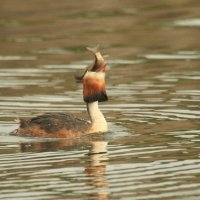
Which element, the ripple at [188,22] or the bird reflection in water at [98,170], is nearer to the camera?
the bird reflection in water at [98,170]

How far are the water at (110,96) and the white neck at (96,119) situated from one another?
0.38ft

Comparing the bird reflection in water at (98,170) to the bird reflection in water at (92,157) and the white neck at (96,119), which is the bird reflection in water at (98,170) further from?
the white neck at (96,119)

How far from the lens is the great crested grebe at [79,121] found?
17000 millimetres

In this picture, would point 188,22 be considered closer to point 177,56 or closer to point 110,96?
point 177,56

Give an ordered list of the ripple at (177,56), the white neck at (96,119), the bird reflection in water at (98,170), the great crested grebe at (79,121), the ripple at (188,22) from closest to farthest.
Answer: the bird reflection in water at (98,170) < the great crested grebe at (79,121) < the white neck at (96,119) < the ripple at (177,56) < the ripple at (188,22)

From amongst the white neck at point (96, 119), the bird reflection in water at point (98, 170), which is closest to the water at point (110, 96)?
the bird reflection in water at point (98, 170)

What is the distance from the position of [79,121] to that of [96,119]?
26 centimetres

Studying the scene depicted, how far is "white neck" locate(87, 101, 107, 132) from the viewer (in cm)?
1714

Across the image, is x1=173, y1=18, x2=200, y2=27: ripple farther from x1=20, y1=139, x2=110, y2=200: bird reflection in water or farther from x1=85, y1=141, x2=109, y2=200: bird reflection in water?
x1=85, y1=141, x2=109, y2=200: bird reflection in water

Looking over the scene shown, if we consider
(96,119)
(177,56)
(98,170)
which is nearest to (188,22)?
(177,56)

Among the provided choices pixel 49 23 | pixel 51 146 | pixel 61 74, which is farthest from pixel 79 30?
pixel 51 146

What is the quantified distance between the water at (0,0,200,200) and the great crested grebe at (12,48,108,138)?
148mm

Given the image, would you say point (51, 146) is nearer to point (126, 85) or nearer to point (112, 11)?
point (126, 85)

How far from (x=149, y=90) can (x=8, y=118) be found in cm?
304
